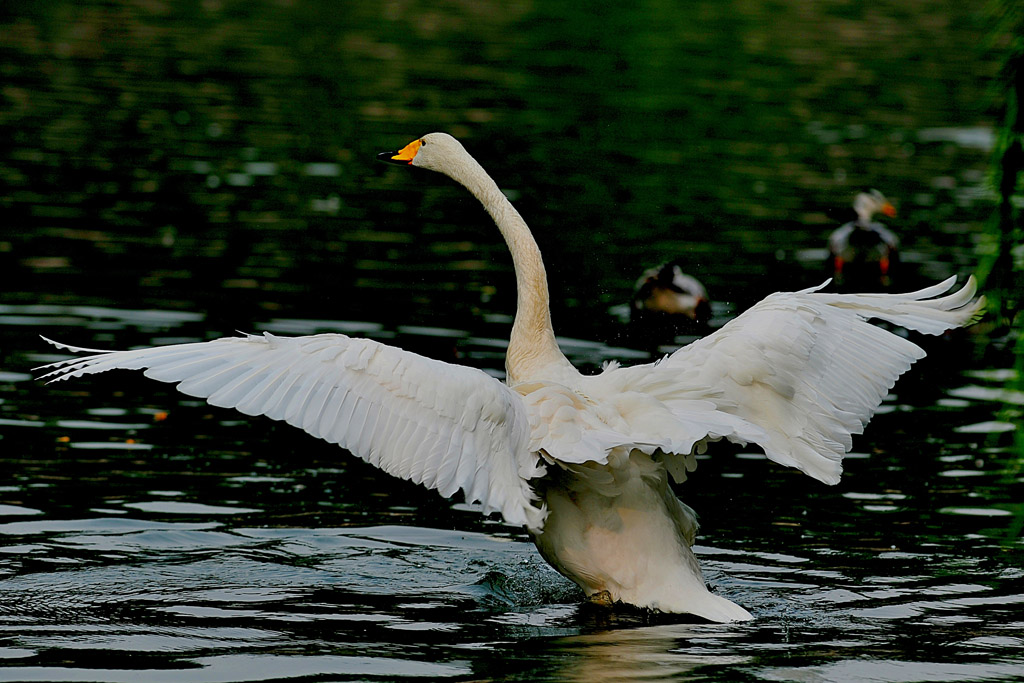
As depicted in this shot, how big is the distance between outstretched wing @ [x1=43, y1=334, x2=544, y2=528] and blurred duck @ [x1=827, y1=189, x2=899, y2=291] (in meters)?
11.0

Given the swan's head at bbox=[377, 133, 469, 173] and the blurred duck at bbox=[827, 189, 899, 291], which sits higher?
the blurred duck at bbox=[827, 189, 899, 291]

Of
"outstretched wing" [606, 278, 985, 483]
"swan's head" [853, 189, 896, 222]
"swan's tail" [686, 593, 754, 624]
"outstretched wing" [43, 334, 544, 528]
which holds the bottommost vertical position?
"swan's tail" [686, 593, 754, 624]

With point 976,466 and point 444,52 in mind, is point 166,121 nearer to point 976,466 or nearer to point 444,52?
point 444,52

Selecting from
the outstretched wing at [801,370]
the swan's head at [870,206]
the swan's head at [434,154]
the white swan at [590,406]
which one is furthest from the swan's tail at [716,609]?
the swan's head at [870,206]

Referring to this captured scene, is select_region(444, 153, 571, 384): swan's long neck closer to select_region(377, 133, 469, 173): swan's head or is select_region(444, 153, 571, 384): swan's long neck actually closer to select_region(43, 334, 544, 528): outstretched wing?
select_region(377, 133, 469, 173): swan's head

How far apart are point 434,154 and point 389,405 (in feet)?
10.1

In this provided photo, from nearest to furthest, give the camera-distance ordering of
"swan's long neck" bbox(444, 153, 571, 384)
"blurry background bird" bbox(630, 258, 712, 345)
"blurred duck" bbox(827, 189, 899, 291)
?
"swan's long neck" bbox(444, 153, 571, 384)
"blurry background bird" bbox(630, 258, 712, 345)
"blurred duck" bbox(827, 189, 899, 291)

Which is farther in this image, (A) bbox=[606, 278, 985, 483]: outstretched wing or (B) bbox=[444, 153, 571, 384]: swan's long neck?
(B) bbox=[444, 153, 571, 384]: swan's long neck

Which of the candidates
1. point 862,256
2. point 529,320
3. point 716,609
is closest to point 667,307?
point 862,256

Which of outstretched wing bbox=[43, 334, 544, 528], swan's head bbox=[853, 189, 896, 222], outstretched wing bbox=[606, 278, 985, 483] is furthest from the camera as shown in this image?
swan's head bbox=[853, 189, 896, 222]

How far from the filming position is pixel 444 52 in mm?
35906

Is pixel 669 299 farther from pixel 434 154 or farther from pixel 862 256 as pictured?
pixel 434 154

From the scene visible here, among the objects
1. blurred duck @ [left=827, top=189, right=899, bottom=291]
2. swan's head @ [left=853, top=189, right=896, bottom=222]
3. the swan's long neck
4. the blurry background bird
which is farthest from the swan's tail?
swan's head @ [left=853, top=189, right=896, bottom=222]

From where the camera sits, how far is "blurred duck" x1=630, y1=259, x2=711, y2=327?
15.6m
